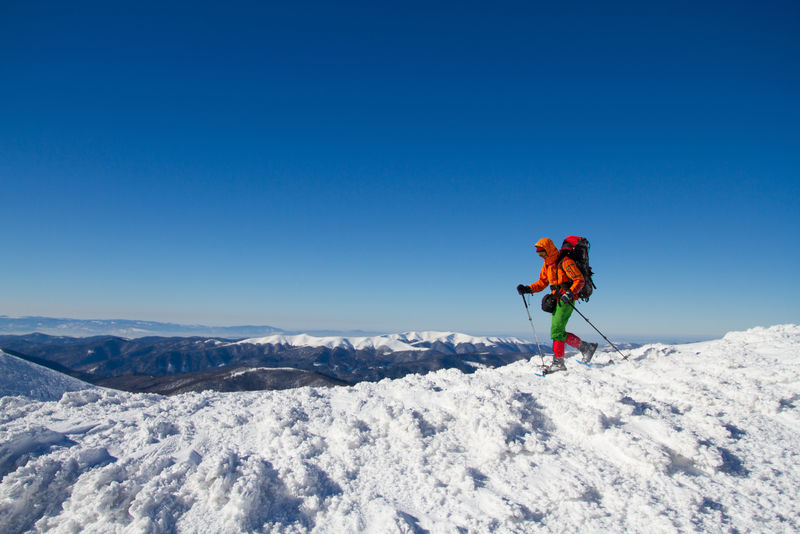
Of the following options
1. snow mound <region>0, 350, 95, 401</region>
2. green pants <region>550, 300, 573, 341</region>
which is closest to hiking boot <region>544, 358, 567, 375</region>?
green pants <region>550, 300, 573, 341</region>

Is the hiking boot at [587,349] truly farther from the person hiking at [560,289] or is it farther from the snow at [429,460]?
the snow at [429,460]

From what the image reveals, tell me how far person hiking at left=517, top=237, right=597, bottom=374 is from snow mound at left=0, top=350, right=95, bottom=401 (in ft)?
41.6

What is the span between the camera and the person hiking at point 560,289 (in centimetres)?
927

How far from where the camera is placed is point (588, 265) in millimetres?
9438

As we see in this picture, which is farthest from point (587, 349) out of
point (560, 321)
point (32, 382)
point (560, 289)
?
point (32, 382)

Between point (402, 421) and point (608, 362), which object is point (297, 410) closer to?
point (402, 421)

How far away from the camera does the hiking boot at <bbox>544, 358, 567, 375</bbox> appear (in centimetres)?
922

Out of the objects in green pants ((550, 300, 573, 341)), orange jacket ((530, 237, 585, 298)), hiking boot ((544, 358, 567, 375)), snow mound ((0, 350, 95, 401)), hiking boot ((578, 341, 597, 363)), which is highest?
orange jacket ((530, 237, 585, 298))

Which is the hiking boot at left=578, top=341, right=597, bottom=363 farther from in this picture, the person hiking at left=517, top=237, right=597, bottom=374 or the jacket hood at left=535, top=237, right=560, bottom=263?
the jacket hood at left=535, top=237, right=560, bottom=263

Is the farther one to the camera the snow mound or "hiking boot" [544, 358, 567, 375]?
the snow mound

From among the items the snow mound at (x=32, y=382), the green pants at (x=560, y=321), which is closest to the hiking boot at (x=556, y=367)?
the green pants at (x=560, y=321)

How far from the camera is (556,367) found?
30.8 feet

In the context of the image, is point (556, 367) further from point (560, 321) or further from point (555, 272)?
point (555, 272)

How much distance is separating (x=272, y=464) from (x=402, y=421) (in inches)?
75.5
